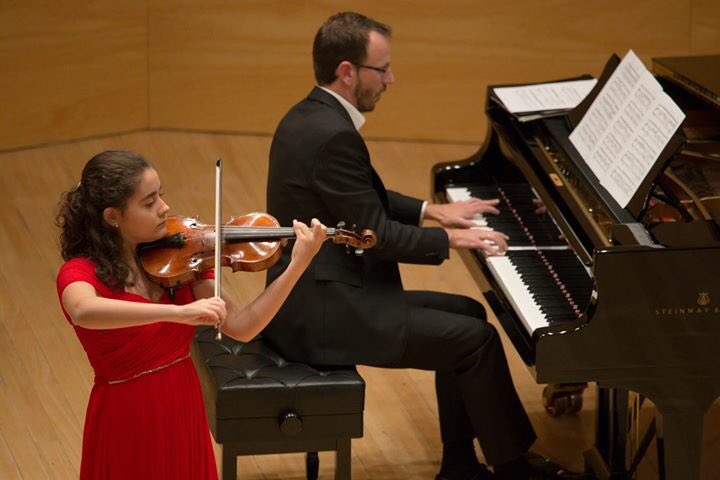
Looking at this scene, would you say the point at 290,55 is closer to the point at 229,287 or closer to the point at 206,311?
the point at 229,287

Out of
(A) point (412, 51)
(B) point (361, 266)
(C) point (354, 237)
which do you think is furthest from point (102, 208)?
(A) point (412, 51)

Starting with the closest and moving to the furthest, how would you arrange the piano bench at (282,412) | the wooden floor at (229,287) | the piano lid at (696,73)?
the piano bench at (282,412) → the piano lid at (696,73) → the wooden floor at (229,287)

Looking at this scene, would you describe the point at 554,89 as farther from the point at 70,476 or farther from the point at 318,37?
the point at 70,476

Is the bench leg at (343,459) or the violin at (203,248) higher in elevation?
the violin at (203,248)

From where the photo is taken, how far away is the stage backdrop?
6.55 meters

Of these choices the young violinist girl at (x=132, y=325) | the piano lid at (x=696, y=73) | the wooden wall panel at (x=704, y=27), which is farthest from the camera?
the wooden wall panel at (x=704, y=27)

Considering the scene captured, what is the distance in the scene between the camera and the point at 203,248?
3018mm

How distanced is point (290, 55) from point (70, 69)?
42.8 inches

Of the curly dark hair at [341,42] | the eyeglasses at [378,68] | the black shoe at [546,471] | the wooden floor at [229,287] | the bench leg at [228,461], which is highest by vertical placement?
the curly dark hair at [341,42]

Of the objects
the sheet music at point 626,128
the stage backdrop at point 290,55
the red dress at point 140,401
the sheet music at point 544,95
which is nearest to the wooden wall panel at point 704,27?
the stage backdrop at point 290,55

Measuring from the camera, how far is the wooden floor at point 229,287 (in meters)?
4.33

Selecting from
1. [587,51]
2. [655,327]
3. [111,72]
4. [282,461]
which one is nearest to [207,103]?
[111,72]

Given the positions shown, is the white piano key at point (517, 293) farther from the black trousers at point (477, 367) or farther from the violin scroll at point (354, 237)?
the violin scroll at point (354, 237)

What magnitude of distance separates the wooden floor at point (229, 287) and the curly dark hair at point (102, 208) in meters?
1.42
